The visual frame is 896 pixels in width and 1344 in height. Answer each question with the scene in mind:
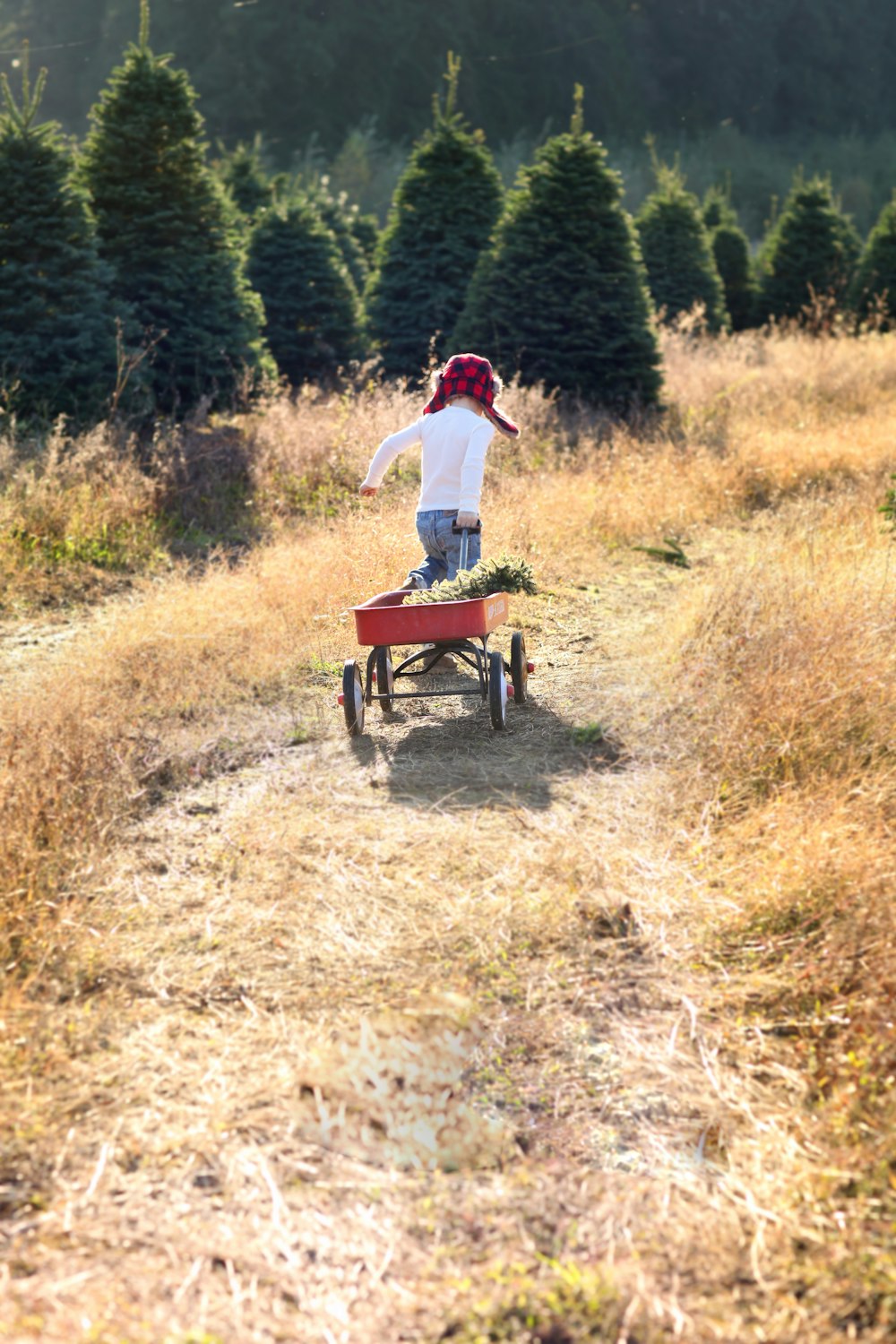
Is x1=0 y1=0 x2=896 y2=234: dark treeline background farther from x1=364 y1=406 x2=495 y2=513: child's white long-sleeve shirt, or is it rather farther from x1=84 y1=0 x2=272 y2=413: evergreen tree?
x1=364 y1=406 x2=495 y2=513: child's white long-sleeve shirt

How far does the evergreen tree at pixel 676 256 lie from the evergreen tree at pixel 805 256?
2.61m

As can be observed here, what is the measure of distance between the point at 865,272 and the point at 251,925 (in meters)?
19.9

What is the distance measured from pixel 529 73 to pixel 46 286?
7364 cm

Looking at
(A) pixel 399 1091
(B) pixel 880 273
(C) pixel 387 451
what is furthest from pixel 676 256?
(A) pixel 399 1091

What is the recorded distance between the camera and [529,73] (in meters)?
73.9

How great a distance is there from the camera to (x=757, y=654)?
5293mm

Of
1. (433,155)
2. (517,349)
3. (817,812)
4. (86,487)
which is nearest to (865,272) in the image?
(433,155)

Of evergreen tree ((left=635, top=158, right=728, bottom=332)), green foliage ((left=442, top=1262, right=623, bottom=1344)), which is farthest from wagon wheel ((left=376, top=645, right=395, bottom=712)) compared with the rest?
evergreen tree ((left=635, top=158, right=728, bottom=332))

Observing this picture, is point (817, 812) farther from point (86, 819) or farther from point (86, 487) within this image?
point (86, 487)

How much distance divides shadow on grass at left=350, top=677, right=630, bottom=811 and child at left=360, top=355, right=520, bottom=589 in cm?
69

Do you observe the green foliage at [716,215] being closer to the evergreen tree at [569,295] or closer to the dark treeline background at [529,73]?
the evergreen tree at [569,295]

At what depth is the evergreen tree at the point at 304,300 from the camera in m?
14.1

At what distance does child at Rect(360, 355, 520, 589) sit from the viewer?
18.4 ft

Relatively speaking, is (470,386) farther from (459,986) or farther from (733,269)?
(733,269)
